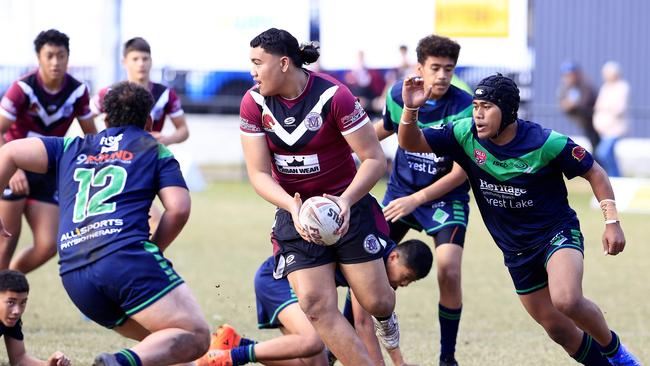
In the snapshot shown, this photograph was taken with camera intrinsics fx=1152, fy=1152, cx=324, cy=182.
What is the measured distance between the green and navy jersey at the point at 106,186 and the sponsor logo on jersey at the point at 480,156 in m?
1.70

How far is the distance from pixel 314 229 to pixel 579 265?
1.55 m

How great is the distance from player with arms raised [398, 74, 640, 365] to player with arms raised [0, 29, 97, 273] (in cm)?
305

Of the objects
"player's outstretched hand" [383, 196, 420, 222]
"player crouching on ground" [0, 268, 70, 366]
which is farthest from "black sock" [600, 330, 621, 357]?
"player crouching on ground" [0, 268, 70, 366]

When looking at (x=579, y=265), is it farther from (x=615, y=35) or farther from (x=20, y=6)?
(x=20, y=6)

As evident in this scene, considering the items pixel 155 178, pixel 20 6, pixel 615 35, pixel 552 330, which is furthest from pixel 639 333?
pixel 20 6

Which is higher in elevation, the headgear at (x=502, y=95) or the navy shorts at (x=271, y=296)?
the headgear at (x=502, y=95)

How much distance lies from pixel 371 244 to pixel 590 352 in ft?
4.82

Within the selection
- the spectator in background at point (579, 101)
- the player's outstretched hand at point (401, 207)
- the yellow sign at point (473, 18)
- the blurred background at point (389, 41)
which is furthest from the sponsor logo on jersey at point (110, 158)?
the yellow sign at point (473, 18)

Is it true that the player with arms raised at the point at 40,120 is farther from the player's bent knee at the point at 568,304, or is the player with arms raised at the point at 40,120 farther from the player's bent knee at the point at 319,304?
the player's bent knee at the point at 568,304

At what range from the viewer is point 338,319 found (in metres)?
5.88

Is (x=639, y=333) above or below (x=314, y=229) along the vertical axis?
below

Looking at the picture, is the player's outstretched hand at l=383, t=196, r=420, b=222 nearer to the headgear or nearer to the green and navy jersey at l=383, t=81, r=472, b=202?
the green and navy jersey at l=383, t=81, r=472, b=202

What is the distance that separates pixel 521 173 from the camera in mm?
6254

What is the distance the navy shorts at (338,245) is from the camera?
595cm
